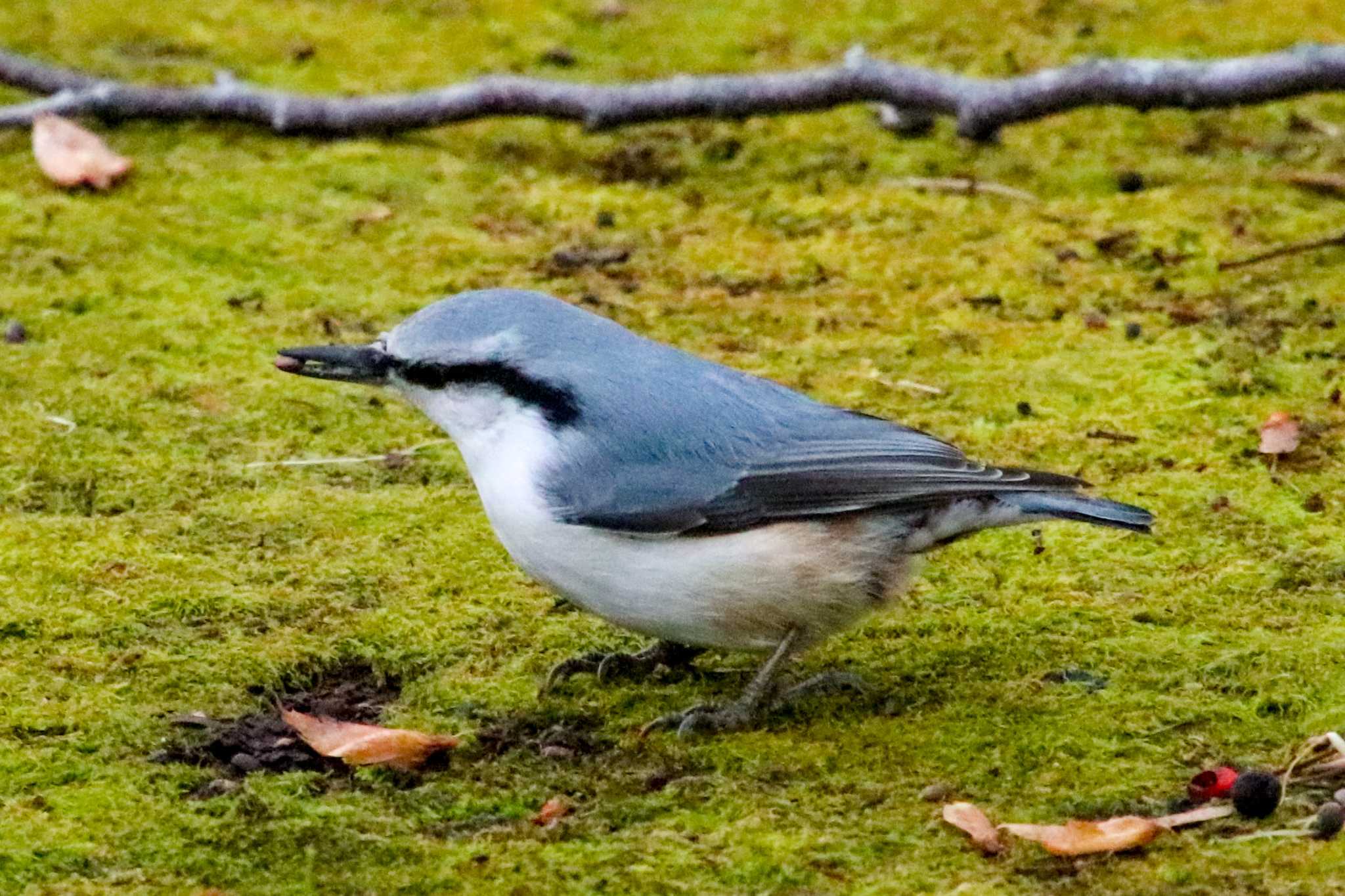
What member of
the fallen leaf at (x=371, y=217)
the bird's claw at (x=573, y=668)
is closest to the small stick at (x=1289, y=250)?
the fallen leaf at (x=371, y=217)

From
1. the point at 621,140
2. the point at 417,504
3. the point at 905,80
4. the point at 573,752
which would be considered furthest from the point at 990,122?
the point at 573,752

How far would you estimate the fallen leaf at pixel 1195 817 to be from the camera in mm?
3158

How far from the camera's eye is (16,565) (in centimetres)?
420

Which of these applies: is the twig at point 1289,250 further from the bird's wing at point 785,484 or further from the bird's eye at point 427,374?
the bird's eye at point 427,374

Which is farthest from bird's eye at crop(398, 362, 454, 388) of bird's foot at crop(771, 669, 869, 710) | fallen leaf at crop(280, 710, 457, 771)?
bird's foot at crop(771, 669, 869, 710)

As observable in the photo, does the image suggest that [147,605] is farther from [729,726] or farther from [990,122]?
[990,122]

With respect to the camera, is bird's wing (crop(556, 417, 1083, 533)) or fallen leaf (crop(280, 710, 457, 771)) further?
bird's wing (crop(556, 417, 1083, 533))

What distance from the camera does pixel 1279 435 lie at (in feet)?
15.7

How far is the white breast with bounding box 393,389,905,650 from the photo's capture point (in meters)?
3.67

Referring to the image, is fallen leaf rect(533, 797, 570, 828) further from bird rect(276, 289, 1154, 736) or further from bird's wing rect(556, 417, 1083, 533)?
bird's wing rect(556, 417, 1083, 533)

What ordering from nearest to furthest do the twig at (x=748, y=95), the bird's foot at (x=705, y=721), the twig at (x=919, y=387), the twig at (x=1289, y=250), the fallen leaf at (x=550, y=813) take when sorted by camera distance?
the fallen leaf at (x=550, y=813) → the bird's foot at (x=705, y=721) → the twig at (x=919, y=387) → the twig at (x=1289, y=250) → the twig at (x=748, y=95)

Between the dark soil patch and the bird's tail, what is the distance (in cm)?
126

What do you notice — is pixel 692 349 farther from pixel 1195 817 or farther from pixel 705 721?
pixel 1195 817

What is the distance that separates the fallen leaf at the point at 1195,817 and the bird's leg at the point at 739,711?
833 millimetres
